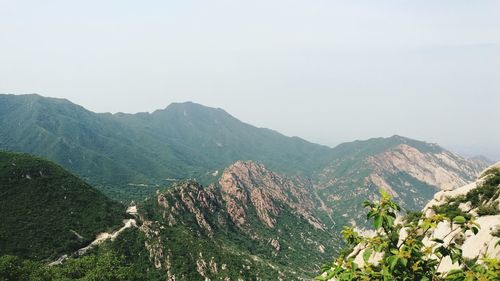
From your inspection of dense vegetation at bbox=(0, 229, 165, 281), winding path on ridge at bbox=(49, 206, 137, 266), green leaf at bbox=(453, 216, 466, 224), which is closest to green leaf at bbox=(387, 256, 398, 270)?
green leaf at bbox=(453, 216, 466, 224)

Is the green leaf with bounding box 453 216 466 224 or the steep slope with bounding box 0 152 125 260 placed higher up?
the green leaf with bounding box 453 216 466 224

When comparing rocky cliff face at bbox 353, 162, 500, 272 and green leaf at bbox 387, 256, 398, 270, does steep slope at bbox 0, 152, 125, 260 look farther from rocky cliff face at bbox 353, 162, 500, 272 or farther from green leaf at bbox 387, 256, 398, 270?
green leaf at bbox 387, 256, 398, 270

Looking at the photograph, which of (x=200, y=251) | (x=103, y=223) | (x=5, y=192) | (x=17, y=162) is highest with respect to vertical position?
(x=17, y=162)

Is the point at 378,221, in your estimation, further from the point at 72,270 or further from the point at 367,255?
the point at 72,270

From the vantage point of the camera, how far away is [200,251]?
153375 millimetres

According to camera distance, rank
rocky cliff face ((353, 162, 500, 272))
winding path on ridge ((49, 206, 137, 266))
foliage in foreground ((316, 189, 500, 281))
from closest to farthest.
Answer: foliage in foreground ((316, 189, 500, 281)), rocky cliff face ((353, 162, 500, 272)), winding path on ridge ((49, 206, 137, 266))

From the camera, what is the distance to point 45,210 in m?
146

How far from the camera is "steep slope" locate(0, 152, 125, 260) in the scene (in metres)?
125

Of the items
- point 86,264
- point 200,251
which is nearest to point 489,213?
point 86,264

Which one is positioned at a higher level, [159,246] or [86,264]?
[86,264]

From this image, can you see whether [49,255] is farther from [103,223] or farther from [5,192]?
[5,192]

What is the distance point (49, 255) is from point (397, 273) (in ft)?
446

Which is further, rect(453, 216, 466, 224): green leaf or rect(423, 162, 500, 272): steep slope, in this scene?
rect(423, 162, 500, 272): steep slope

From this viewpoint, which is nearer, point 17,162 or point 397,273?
point 397,273
